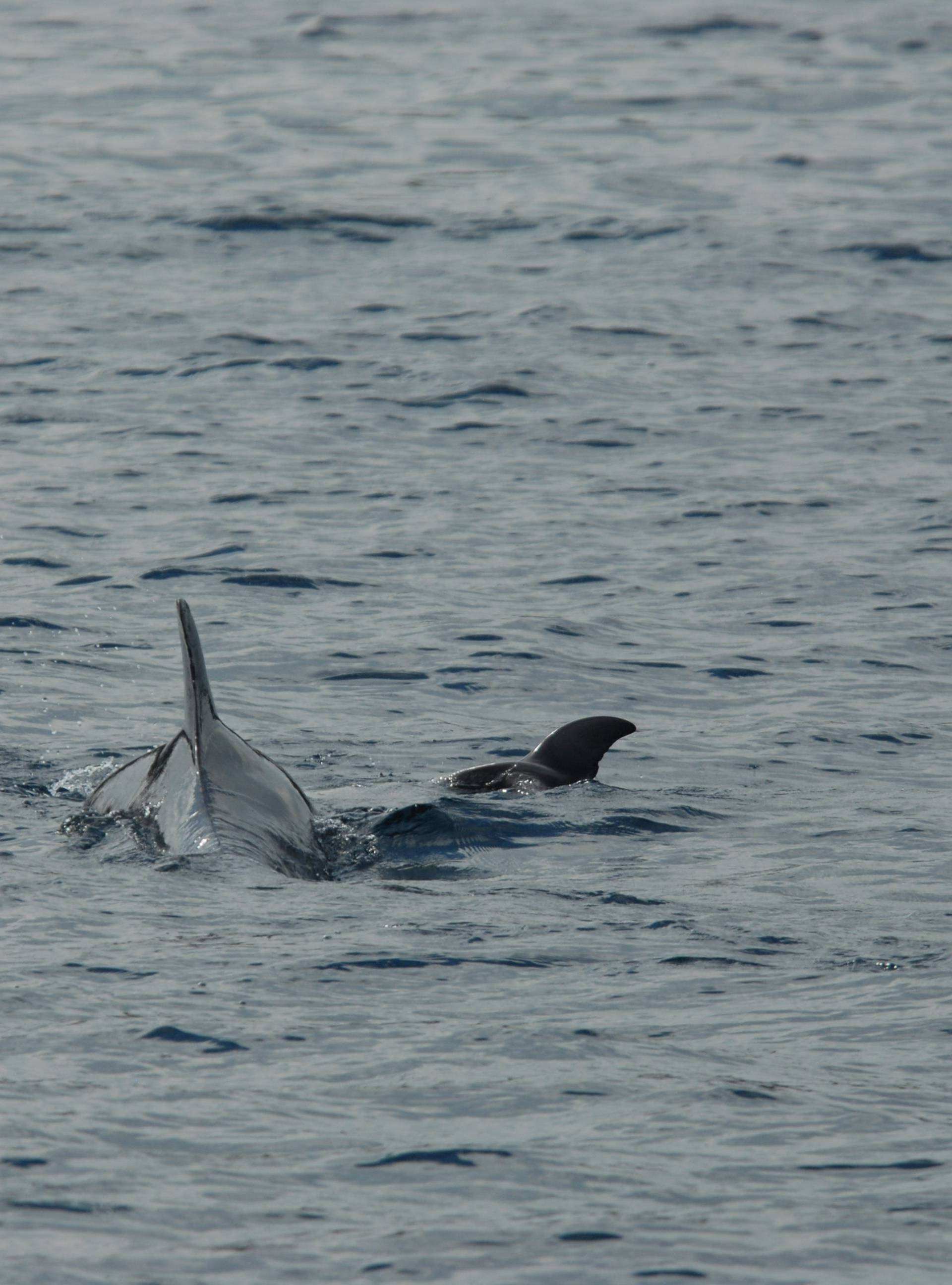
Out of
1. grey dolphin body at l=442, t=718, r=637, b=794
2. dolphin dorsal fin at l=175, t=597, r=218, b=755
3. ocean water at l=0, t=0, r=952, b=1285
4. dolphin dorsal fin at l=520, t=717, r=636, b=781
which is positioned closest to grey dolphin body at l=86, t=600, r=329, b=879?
dolphin dorsal fin at l=175, t=597, r=218, b=755

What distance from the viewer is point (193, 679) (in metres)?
10.6

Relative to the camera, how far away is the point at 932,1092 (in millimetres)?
8219

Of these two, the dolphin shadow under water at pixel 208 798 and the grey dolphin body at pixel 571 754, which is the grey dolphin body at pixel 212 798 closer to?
the dolphin shadow under water at pixel 208 798

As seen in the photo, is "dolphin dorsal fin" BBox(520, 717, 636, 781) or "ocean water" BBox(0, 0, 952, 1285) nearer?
"ocean water" BBox(0, 0, 952, 1285)

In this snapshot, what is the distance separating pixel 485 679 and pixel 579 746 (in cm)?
226

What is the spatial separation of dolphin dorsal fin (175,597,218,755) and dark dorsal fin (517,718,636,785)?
2.27 m

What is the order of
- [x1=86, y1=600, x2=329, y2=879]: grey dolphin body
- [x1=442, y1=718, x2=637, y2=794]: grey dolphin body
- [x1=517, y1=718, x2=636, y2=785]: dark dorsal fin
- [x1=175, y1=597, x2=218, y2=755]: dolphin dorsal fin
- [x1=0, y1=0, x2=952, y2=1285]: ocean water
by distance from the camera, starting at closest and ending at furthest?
[x1=0, y1=0, x2=952, y2=1285]: ocean water < [x1=86, y1=600, x2=329, y2=879]: grey dolphin body < [x1=175, y1=597, x2=218, y2=755]: dolphin dorsal fin < [x1=442, y1=718, x2=637, y2=794]: grey dolphin body < [x1=517, y1=718, x2=636, y2=785]: dark dorsal fin

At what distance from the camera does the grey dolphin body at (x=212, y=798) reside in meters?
10.4

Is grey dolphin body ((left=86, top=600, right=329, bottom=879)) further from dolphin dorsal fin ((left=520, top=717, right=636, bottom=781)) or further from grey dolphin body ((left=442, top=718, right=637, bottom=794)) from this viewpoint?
dolphin dorsal fin ((left=520, top=717, right=636, bottom=781))

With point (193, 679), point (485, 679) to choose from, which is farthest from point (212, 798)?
point (485, 679)

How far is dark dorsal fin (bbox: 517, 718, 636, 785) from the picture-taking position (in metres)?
12.3

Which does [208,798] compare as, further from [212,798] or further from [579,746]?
[579,746]

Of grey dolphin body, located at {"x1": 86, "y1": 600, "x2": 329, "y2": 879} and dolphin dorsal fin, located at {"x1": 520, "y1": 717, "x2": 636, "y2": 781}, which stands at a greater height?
grey dolphin body, located at {"x1": 86, "y1": 600, "x2": 329, "y2": 879}

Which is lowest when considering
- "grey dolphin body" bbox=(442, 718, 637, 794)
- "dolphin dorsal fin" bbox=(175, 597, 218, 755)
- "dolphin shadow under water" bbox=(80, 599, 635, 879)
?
"grey dolphin body" bbox=(442, 718, 637, 794)
